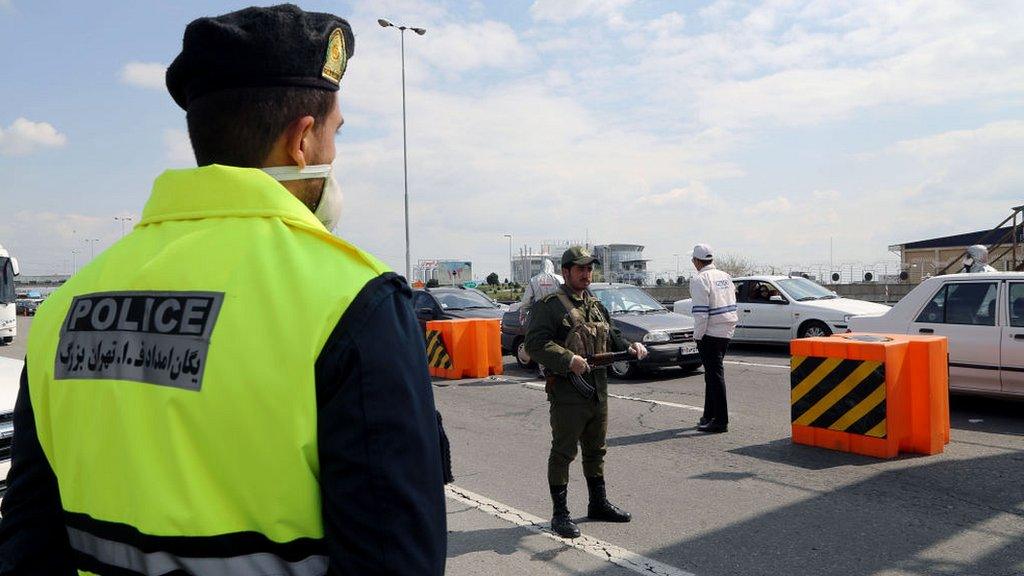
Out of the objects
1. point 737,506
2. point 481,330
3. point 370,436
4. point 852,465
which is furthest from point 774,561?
point 481,330

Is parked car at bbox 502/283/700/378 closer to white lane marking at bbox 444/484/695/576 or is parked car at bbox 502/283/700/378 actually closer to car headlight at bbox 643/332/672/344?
car headlight at bbox 643/332/672/344

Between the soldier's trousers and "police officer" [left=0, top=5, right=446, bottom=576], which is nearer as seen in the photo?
"police officer" [left=0, top=5, right=446, bottom=576]

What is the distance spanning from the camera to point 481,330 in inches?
511

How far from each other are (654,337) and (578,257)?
651 cm

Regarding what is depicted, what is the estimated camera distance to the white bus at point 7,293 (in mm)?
21312

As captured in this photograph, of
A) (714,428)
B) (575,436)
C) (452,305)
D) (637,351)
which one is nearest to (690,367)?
(714,428)

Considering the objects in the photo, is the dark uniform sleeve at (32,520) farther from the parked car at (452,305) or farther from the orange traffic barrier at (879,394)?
the parked car at (452,305)

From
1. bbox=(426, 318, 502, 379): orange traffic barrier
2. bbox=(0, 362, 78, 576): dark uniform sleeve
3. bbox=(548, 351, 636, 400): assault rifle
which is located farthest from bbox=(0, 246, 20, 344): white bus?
bbox=(0, 362, 78, 576): dark uniform sleeve

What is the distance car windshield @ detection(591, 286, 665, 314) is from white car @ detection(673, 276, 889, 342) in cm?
83

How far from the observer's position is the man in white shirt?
789 cm

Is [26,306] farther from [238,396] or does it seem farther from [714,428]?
[238,396]

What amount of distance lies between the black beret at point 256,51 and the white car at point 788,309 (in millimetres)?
12728

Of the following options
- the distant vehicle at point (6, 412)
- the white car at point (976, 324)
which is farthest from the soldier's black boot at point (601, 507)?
Result: the white car at point (976, 324)

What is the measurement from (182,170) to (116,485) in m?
0.53
